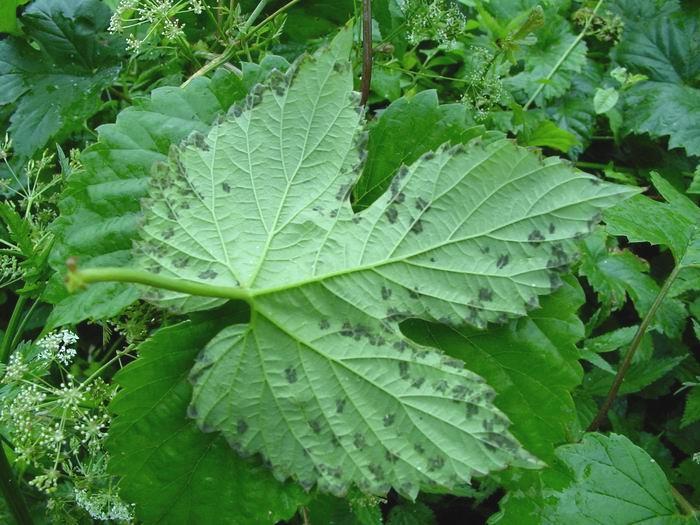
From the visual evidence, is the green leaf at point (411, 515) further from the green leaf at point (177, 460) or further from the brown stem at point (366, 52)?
the brown stem at point (366, 52)

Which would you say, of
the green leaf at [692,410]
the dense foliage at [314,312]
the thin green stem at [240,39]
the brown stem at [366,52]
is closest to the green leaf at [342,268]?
the dense foliage at [314,312]

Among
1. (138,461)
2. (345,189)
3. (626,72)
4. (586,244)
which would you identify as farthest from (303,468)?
(626,72)

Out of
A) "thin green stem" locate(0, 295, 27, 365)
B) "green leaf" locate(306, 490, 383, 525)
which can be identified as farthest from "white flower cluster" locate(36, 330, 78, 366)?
"green leaf" locate(306, 490, 383, 525)

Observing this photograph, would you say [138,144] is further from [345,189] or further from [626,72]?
[626,72]

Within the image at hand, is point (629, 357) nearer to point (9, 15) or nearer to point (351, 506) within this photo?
point (351, 506)

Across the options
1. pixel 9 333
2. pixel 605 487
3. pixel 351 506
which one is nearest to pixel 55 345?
pixel 9 333

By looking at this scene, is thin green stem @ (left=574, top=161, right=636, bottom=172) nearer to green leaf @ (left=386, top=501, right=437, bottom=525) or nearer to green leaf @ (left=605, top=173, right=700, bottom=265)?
green leaf @ (left=605, top=173, right=700, bottom=265)
